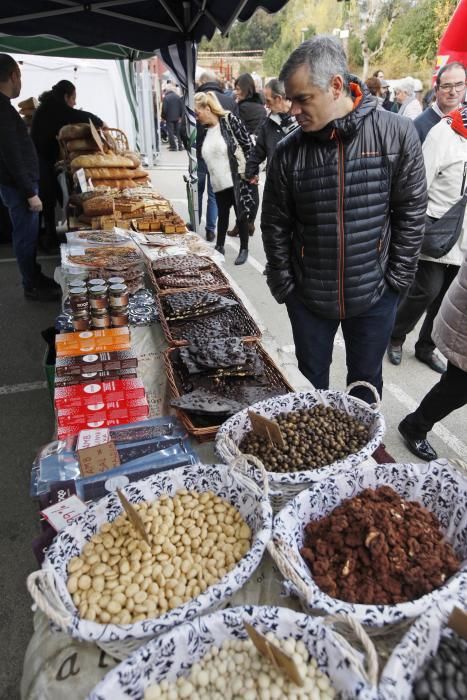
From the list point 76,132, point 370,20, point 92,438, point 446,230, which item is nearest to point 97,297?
point 92,438

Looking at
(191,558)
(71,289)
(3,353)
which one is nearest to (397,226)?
(71,289)

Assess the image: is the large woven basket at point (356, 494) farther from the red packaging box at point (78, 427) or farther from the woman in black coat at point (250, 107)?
the woman in black coat at point (250, 107)

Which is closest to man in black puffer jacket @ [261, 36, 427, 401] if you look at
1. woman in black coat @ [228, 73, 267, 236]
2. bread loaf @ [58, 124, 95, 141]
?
bread loaf @ [58, 124, 95, 141]

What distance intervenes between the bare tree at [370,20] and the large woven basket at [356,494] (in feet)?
108

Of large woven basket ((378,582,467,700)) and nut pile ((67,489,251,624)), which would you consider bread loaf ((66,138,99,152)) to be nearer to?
nut pile ((67,489,251,624))

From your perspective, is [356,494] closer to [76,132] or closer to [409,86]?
[76,132]

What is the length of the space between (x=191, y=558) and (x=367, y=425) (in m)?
0.78

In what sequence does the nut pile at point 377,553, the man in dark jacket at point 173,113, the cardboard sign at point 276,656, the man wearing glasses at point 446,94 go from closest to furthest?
the cardboard sign at point 276,656, the nut pile at point 377,553, the man wearing glasses at point 446,94, the man in dark jacket at point 173,113

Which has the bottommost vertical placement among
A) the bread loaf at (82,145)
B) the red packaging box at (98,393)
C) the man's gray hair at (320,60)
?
the red packaging box at (98,393)

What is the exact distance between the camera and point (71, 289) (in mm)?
2297

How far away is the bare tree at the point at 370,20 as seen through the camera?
29688 millimetres

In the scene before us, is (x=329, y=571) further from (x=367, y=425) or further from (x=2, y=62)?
(x=2, y=62)

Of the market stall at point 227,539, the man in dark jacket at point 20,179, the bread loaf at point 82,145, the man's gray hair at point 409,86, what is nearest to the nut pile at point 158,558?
the market stall at point 227,539

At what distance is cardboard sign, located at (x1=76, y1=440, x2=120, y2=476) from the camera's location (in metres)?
1.48
